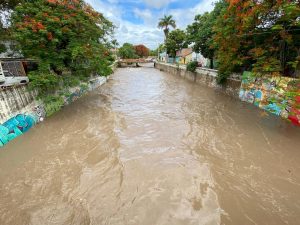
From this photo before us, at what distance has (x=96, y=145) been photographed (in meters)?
8.10

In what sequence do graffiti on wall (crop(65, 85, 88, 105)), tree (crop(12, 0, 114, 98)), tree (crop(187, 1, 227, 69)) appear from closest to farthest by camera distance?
1. tree (crop(12, 0, 114, 98))
2. graffiti on wall (crop(65, 85, 88, 105))
3. tree (crop(187, 1, 227, 69))

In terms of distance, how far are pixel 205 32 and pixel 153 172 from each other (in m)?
17.6

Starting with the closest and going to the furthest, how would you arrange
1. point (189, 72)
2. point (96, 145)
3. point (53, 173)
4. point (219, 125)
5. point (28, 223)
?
point (28, 223) < point (53, 173) < point (96, 145) < point (219, 125) < point (189, 72)

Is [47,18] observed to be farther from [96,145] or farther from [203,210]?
[203,210]

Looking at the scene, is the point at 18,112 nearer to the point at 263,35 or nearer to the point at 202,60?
the point at 263,35

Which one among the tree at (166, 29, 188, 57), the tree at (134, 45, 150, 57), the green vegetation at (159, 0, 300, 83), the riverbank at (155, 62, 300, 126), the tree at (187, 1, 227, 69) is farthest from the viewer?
the tree at (134, 45, 150, 57)

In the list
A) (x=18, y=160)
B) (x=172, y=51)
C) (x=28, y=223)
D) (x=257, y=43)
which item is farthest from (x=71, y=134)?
(x=172, y=51)

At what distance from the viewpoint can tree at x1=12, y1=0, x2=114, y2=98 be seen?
9.49 metres

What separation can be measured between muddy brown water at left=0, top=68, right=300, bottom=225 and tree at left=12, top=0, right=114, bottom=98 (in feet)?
9.93

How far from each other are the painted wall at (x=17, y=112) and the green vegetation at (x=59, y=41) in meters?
0.62

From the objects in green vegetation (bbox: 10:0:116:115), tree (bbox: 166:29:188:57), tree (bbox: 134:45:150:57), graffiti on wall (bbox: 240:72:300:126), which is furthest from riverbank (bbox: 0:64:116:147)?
tree (bbox: 134:45:150:57)

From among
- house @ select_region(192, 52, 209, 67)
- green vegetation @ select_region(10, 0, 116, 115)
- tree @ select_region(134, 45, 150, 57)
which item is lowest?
tree @ select_region(134, 45, 150, 57)

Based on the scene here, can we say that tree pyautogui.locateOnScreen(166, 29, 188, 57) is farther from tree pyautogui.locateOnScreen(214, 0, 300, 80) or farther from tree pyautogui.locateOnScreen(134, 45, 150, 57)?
tree pyautogui.locateOnScreen(134, 45, 150, 57)

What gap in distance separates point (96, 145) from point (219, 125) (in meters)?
6.48
